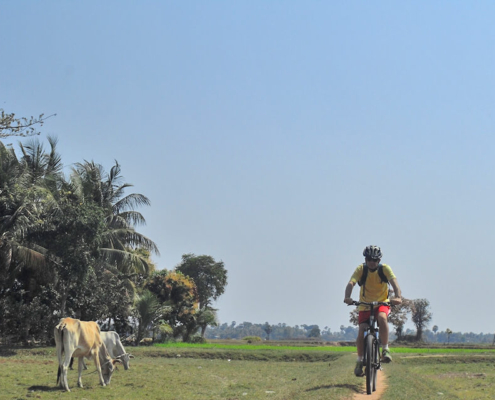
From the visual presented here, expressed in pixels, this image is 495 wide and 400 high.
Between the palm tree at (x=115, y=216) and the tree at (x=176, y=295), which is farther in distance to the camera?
the tree at (x=176, y=295)

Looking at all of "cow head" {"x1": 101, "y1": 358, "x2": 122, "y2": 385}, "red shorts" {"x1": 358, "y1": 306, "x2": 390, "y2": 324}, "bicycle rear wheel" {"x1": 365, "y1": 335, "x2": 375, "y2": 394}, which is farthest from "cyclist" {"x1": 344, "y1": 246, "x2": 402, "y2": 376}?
"cow head" {"x1": 101, "y1": 358, "x2": 122, "y2": 385}

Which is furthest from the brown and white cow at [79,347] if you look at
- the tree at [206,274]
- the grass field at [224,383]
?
the tree at [206,274]

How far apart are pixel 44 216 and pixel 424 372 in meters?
18.9

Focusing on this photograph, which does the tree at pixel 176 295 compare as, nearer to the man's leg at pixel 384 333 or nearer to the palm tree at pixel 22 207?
the palm tree at pixel 22 207

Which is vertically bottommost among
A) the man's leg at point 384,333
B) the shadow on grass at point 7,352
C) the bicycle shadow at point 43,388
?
the shadow on grass at point 7,352

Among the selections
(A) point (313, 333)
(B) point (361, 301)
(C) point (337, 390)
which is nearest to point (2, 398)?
(C) point (337, 390)

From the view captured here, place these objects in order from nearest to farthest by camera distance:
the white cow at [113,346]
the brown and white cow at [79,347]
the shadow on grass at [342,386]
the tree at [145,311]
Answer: the shadow on grass at [342,386]
the brown and white cow at [79,347]
the white cow at [113,346]
the tree at [145,311]

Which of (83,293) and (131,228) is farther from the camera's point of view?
(131,228)

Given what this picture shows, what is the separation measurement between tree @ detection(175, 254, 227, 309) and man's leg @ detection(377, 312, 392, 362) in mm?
65914

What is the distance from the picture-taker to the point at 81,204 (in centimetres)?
2880

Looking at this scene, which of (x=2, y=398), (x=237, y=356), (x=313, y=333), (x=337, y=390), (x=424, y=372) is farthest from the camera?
(x=313, y=333)

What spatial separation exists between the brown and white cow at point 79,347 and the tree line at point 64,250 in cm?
1252

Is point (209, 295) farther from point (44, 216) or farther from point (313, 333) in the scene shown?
point (313, 333)

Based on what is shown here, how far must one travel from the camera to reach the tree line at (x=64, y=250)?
89.8 feet
